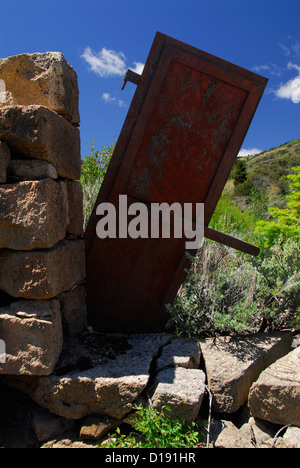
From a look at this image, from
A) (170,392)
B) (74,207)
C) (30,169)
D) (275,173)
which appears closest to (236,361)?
(170,392)

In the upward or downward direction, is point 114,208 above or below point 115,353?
above

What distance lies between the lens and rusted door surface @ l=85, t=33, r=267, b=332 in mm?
2881

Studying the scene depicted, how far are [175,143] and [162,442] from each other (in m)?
2.13

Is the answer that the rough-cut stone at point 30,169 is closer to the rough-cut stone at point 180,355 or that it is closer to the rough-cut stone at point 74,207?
the rough-cut stone at point 74,207

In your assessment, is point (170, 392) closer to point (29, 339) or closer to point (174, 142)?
point (29, 339)

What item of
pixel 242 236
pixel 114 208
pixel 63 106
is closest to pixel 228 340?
Result: pixel 114 208

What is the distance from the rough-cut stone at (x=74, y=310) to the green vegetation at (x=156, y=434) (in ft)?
2.85

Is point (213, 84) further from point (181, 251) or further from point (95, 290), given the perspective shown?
point (95, 290)

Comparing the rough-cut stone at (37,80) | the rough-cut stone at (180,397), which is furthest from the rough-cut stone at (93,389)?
the rough-cut stone at (37,80)

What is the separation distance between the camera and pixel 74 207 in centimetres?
290

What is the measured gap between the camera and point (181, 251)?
3055mm

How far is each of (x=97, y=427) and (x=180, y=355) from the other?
75cm

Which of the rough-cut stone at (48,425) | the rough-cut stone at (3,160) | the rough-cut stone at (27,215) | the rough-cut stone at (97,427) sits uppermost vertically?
the rough-cut stone at (3,160)

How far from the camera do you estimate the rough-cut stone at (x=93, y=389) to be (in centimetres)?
226
